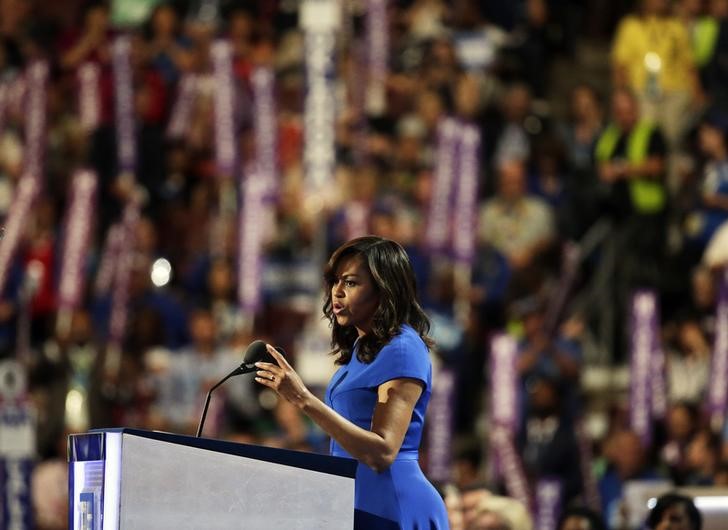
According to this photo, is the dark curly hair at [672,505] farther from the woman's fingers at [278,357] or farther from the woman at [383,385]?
the woman's fingers at [278,357]

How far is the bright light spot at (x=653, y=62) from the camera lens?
40.4ft

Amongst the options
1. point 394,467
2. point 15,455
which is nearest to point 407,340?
point 394,467

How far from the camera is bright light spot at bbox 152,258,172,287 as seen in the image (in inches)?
497

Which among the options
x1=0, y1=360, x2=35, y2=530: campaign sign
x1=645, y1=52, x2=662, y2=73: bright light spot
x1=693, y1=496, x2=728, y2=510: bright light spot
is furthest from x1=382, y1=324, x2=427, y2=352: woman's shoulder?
x1=645, y1=52, x2=662, y2=73: bright light spot

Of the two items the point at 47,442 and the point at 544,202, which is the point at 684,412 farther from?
the point at 47,442

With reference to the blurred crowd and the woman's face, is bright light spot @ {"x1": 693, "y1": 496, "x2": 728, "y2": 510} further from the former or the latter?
the blurred crowd

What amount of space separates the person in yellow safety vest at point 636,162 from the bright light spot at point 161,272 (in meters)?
3.14

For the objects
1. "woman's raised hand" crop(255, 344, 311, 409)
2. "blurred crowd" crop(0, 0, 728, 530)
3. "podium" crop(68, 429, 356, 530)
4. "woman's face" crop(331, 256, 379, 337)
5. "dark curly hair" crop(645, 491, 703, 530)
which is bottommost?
"podium" crop(68, 429, 356, 530)

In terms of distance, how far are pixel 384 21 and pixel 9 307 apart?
3353 mm

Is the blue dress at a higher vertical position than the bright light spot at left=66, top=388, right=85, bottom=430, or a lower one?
lower

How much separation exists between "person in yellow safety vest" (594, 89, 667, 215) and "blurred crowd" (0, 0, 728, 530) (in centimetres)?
1

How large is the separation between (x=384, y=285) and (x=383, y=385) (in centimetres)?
23

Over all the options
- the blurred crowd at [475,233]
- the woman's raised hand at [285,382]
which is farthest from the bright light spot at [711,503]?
the blurred crowd at [475,233]

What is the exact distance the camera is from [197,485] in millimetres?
3871
